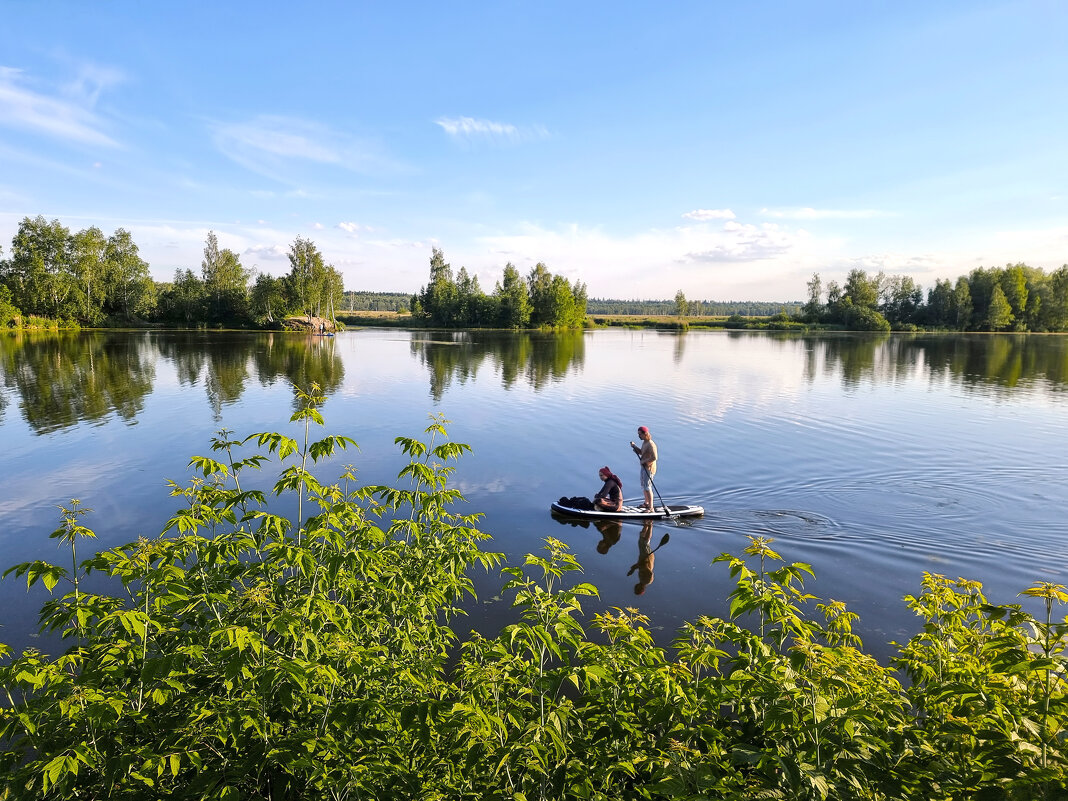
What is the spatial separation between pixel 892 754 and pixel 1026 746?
2.43 ft

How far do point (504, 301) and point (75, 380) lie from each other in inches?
3729

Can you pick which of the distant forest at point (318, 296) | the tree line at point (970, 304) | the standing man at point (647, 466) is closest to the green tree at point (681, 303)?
the distant forest at point (318, 296)

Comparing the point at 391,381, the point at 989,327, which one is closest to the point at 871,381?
the point at 391,381

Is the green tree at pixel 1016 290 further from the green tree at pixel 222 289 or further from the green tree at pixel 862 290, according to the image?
the green tree at pixel 222 289

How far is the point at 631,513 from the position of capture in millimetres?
13938

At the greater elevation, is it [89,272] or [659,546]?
[89,272]

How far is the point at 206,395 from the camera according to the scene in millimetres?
29578

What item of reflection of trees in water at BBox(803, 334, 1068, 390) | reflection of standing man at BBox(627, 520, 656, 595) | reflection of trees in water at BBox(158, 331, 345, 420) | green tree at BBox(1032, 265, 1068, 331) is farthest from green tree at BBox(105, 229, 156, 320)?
green tree at BBox(1032, 265, 1068, 331)

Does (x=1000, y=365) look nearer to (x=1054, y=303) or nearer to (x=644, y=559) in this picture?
(x=644, y=559)

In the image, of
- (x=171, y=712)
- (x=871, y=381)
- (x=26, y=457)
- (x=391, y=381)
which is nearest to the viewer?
(x=171, y=712)

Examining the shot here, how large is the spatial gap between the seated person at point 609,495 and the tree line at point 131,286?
88.5 meters

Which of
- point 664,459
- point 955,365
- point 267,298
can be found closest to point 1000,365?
point 955,365

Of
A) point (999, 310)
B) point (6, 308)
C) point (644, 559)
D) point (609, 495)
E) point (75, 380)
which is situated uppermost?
point (999, 310)

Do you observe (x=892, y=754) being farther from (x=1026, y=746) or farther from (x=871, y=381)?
(x=871, y=381)
